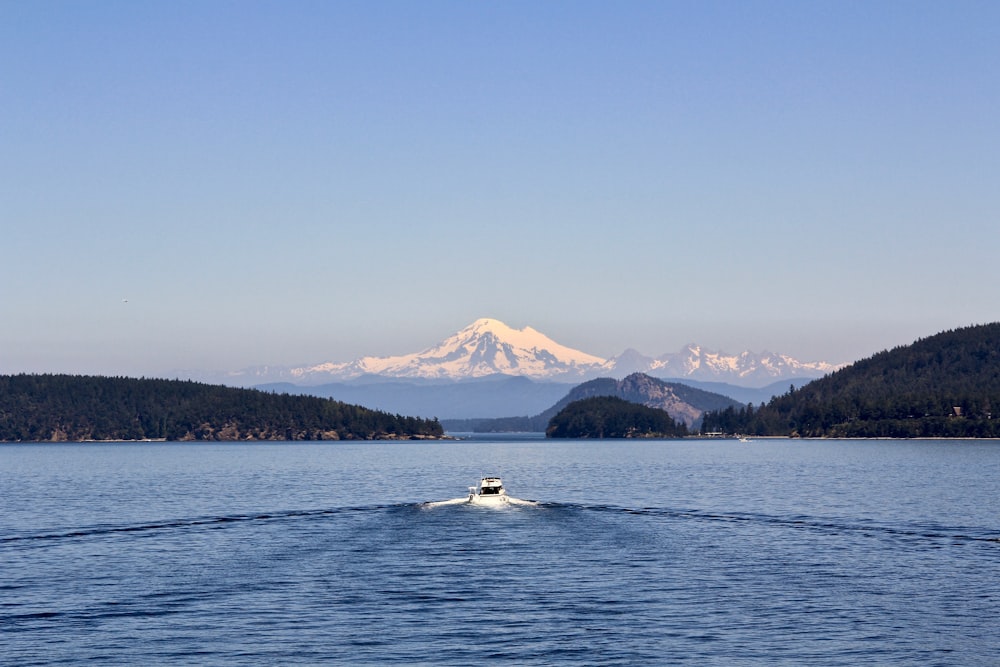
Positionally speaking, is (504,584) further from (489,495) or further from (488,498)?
(489,495)

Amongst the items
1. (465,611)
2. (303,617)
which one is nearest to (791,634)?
(465,611)

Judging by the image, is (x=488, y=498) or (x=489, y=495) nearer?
(x=488, y=498)

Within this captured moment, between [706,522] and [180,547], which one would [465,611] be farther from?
[706,522]

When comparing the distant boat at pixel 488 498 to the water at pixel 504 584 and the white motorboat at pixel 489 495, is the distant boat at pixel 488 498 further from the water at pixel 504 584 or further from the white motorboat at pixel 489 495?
the water at pixel 504 584

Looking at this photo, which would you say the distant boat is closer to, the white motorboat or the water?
the white motorboat

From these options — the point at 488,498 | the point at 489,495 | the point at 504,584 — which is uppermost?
the point at 489,495

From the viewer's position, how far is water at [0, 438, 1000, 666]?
57.5 meters

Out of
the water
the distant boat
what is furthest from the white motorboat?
the water

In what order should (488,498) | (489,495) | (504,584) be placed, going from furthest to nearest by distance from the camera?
(489,495) → (488,498) → (504,584)

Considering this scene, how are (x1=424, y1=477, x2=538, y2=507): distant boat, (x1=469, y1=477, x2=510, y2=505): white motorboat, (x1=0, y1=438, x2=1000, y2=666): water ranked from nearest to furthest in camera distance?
(x1=0, y1=438, x2=1000, y2=666): water < (x1=424, y1=477, x2=538, y2=507): distant boat < (x1=469, y1=477, x2=510, y2=505): white motorboat

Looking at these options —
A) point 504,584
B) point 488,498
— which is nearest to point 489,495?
point 488,498

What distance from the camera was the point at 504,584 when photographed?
76.1 m

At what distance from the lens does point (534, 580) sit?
78.1 meters

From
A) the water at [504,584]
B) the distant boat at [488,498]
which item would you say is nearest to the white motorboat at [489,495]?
the distant boat at [488,498]
